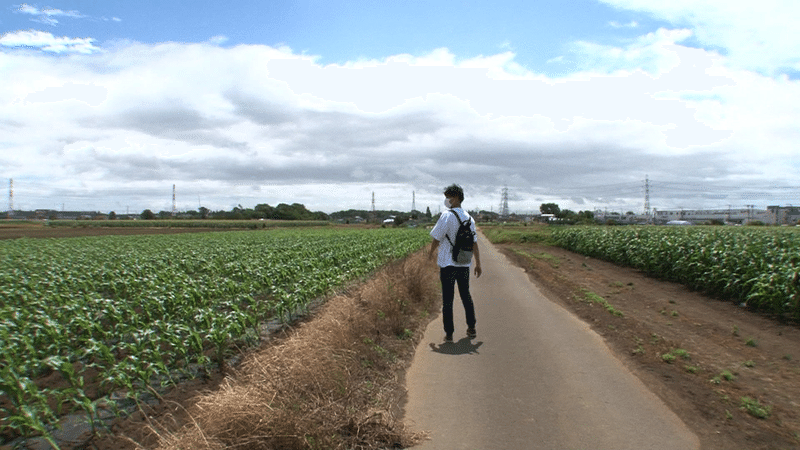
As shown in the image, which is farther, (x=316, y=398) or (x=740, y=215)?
(x=740, y=215)

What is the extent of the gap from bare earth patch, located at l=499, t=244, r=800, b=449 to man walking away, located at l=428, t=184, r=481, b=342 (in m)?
2.36

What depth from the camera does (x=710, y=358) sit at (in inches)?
244

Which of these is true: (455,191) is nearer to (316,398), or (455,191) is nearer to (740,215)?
(316,398)

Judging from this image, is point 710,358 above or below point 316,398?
below

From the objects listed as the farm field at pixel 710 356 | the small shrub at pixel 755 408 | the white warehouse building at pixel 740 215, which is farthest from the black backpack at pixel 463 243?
the white warehouse building at pixel 740 215

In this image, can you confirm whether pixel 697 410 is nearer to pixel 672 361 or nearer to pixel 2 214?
pixel 672 361

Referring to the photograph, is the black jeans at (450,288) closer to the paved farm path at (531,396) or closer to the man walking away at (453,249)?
the man walking away at (453,249)

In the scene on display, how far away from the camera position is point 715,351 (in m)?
6.59

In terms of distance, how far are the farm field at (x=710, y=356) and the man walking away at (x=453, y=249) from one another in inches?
91.9

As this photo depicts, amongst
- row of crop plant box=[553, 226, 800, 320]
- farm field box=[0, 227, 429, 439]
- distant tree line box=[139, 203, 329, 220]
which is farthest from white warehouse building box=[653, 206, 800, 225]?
distant tree line box=[139, 203, 329, 220]

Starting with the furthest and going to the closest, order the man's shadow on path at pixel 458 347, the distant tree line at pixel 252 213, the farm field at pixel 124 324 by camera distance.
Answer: the distant tree line at pixel 252 213
the man's shadow on path at pixel 458 347
the farm field at pixel 124 324

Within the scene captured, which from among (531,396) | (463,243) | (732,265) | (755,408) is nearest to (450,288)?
(463,243)

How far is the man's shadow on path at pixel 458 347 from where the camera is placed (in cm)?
636

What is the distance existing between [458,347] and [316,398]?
10.6 ft
